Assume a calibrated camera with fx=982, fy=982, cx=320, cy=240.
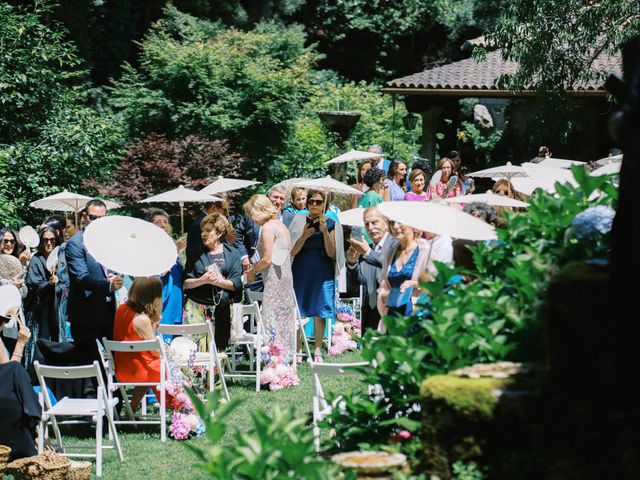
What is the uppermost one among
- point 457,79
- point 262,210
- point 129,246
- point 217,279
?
point 457,79

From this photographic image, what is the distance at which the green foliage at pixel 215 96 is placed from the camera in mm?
22891

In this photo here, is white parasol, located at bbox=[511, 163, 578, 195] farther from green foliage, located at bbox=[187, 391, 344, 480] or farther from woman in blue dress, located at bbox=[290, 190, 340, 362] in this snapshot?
green foliage, located at bbox=[187, 391, 344, 480]

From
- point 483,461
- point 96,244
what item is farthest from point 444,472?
point 96,244

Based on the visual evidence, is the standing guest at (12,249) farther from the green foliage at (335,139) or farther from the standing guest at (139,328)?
the green foliage at (335,139)

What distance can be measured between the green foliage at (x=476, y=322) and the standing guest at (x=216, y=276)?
4574 mm

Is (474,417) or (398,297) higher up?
(398,297)

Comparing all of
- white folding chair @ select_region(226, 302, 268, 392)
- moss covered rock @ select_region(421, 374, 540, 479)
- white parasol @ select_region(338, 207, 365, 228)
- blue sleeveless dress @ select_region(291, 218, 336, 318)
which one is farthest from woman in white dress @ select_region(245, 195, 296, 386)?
moss covered rock @ select_region(421, 374, 540, 479)

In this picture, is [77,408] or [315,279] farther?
[315,279]

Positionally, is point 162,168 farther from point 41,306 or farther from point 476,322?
point 476,322

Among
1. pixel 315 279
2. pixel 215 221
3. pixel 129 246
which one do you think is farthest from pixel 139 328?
pixel 315 279

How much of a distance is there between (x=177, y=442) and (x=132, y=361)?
0.82m

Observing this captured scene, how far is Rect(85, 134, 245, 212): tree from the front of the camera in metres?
19.7

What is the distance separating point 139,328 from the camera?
8422 millimetres

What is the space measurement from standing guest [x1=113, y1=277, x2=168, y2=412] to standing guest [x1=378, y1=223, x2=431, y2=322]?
2.09 meters
